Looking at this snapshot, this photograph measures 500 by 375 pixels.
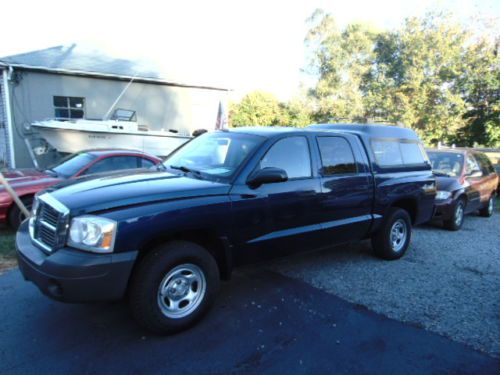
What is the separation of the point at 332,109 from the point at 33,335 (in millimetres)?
23452

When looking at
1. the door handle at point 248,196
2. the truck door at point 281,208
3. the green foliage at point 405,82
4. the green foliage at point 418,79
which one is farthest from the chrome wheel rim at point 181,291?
the green foliage at point 418,79

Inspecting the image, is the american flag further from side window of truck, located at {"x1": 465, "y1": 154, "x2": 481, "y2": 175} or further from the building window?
side window of truck, located at {"x1": 465, "y1": 154, "x2": 481, "y2": 175}

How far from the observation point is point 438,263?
5496mm

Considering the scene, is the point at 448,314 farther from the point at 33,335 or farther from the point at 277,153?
the point at 33,335

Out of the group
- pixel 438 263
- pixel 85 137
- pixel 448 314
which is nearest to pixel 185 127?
pixel 85 137

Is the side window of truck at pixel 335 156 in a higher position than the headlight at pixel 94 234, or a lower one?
higher

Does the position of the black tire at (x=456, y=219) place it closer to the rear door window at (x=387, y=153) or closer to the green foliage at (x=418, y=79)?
the rear door window at (x=387, y=153)

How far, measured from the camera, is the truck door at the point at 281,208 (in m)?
3.75

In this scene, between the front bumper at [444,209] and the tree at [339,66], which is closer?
the front bumper at [444,209]

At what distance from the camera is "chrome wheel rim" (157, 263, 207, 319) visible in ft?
10.8

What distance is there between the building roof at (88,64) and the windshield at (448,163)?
11.0 m

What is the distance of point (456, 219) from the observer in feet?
25.3

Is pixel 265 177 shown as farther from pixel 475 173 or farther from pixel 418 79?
pixel 418 79

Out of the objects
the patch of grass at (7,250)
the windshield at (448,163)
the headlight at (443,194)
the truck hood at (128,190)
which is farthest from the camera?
the windshield at (448,163)
